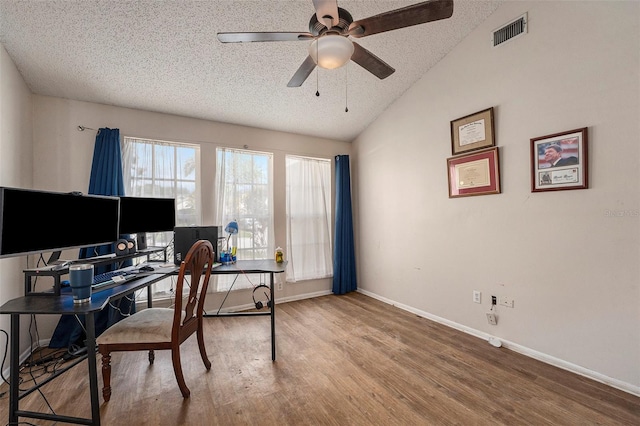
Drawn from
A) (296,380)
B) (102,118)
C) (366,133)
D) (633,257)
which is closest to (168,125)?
(102,118)

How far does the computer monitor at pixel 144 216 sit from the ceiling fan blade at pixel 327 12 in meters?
2.24

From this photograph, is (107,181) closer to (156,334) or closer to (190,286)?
(190,286)

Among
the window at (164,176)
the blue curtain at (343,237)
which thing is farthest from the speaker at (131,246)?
the blue curtain at (343,237)

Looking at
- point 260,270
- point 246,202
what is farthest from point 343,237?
point 260,270

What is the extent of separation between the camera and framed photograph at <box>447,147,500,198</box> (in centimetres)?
261

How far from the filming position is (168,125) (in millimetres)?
3258

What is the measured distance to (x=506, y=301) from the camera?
2537 mm

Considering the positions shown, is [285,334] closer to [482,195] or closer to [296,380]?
[296,380]

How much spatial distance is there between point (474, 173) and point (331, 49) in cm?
198

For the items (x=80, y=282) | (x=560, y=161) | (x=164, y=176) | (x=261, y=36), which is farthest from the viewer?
(x=164, y=176)

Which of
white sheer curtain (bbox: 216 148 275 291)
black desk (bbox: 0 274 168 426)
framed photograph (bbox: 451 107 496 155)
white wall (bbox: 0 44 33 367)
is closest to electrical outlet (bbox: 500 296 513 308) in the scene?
framed photograph (bbox: 451 107 496 155)

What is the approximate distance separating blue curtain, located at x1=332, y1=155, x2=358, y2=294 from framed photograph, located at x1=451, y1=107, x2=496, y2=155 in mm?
1726

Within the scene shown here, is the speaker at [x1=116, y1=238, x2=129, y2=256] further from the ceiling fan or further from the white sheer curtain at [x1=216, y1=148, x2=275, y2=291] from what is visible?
the ceiling fan

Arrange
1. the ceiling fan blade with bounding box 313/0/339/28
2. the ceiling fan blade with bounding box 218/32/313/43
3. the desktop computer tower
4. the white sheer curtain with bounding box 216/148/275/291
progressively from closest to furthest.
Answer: the ceiling fan blade with bounding box 313/0/339/28, the ceiling fan blade with bounding box 218/32/313/43, the desktop computer tower, the white sheer curtain with bounding box 216/148/275/291
